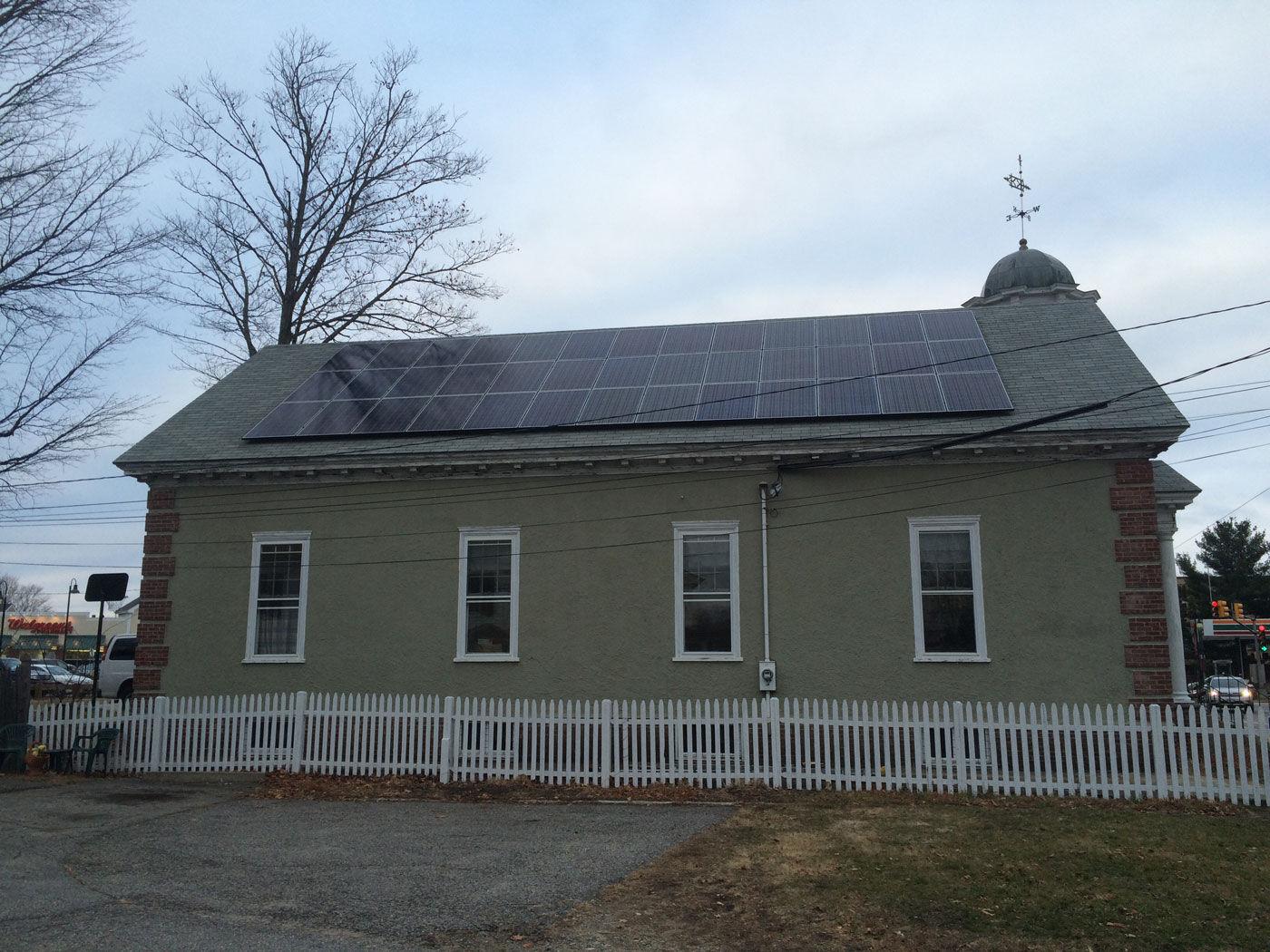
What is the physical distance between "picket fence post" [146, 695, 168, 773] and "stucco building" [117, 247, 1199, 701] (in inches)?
55.9

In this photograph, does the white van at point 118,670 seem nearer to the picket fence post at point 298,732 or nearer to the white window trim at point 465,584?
the picket fence post at point 298,732

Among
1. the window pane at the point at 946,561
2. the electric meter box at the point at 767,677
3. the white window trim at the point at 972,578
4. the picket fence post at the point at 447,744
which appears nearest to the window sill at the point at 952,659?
the white window trim at the point at 972,578

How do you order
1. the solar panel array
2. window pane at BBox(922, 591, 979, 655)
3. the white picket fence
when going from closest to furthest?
the white picket fence < window pane at BBox(922, 591, 979, 655) < the solar panel array

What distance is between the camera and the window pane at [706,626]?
50.0 feet

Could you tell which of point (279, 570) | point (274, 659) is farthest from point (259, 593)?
point (274, 659)

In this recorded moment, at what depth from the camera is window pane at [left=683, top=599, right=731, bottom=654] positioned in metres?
15.2

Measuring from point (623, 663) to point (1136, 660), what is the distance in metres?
6.92

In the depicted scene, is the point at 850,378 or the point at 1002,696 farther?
the point at 850,378

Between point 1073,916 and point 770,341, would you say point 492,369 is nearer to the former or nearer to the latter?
point 770,341

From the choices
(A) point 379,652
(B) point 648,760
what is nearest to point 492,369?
(A) point 379,652

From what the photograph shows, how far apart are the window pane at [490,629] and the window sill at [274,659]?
2689 millimetres

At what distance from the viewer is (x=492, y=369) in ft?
62.4

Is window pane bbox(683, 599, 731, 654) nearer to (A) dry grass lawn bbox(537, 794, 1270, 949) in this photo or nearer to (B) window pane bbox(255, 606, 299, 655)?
(A) dry grass lawn bbox(537, 794, 1270, 949)

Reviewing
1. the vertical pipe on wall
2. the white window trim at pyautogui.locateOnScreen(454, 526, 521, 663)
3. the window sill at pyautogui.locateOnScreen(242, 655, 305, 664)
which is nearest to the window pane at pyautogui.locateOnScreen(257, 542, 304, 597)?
the window sill at pyautogui.locateOnScreen(242, 655, 305, 664)
